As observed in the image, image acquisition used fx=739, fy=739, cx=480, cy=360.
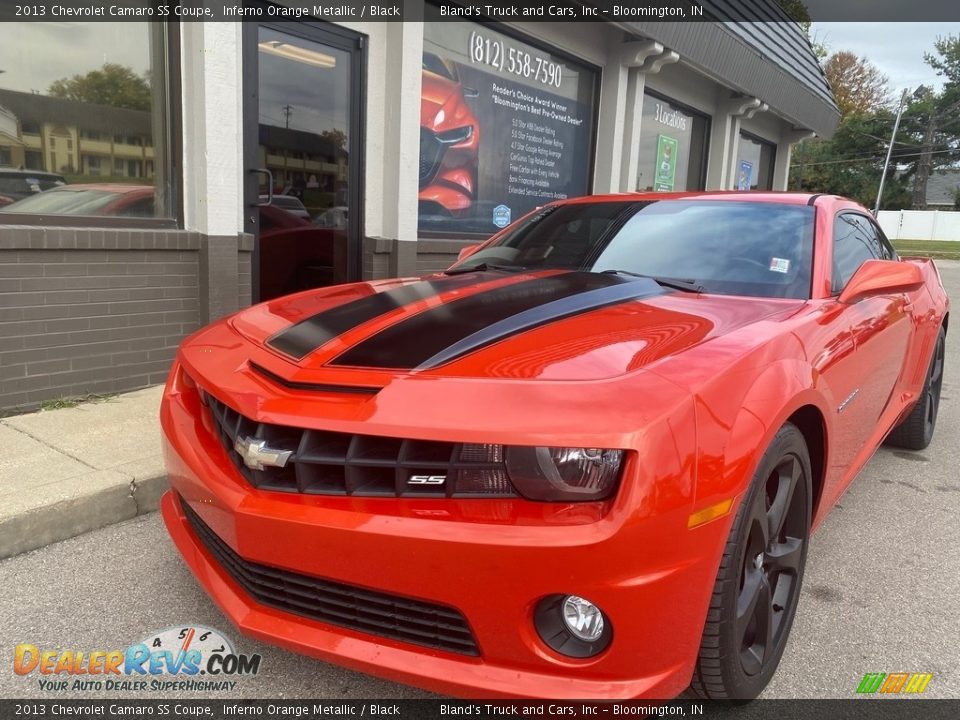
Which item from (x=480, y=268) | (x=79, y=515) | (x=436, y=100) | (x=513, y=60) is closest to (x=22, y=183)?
(x=79, y=515)

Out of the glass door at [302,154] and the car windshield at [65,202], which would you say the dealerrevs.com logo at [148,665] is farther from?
the glass door at [302,154]

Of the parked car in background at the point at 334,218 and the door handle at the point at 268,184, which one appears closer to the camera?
the door handle at the point at 268,184

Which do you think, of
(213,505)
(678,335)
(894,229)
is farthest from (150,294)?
(894,229)

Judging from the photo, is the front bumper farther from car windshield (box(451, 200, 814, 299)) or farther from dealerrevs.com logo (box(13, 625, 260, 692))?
car windshield (box(451, 200, 814, 299))

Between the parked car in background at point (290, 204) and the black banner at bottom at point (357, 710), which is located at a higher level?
the parked car in background at point (290, 204)

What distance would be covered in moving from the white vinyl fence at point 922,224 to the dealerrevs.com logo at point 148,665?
204 feet

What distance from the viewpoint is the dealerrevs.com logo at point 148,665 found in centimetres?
206

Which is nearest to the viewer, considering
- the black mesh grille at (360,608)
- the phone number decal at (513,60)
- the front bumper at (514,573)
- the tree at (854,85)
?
the front bumper at (514,573)

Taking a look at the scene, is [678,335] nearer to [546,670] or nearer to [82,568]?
[546,670]

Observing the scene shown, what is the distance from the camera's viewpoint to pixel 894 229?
58.3m

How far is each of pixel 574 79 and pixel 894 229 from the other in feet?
194

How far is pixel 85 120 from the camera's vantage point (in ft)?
15.0

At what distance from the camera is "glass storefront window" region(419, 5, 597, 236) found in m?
6.90

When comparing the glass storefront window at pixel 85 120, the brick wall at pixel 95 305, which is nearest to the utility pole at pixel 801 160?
the glass storefront window at pixel 85 120
